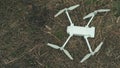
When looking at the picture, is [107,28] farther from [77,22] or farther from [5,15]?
[5,15]

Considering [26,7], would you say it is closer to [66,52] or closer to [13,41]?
[13,41]

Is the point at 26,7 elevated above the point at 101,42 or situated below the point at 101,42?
above

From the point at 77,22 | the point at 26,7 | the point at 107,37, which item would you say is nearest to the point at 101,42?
the point at 107,37

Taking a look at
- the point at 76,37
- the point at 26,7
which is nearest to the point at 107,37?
the point at 76,37

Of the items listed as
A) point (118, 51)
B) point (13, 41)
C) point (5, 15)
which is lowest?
point (118, 51)

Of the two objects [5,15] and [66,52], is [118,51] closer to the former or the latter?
[66,52]

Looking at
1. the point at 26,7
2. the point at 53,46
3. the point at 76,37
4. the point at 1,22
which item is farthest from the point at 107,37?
the point at 1,22
